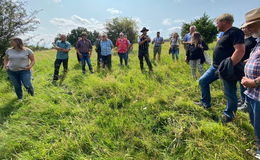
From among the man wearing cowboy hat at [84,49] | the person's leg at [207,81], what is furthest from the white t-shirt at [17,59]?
the person's leg at [207,81]

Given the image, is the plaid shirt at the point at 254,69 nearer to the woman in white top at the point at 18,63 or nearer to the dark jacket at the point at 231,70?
the dark jacket at the point at 231,70

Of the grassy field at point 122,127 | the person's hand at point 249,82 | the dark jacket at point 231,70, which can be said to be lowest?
the grassy field at point 122,127

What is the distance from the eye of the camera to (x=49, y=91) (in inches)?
189

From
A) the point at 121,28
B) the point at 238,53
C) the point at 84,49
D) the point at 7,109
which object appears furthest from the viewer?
the point at 121,28

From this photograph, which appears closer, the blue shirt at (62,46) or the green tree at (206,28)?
the blue shirt at (62,46)

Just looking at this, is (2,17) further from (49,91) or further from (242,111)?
(242,111)

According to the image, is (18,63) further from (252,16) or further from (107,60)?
(252,16)

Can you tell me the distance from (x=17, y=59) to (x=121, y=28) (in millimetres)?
31094

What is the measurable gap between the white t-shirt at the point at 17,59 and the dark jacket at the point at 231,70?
459cm

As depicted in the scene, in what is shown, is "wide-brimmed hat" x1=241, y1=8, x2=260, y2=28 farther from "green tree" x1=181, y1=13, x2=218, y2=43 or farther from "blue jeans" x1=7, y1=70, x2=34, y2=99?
"green tree" x1=181, y1=13, x2=218, y2=43

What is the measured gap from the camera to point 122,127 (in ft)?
9.30

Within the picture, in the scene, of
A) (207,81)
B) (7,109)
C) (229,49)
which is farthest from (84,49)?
(229,49)

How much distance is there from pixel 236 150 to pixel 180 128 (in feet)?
2.60

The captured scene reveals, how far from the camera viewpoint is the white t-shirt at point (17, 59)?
13.8ft
